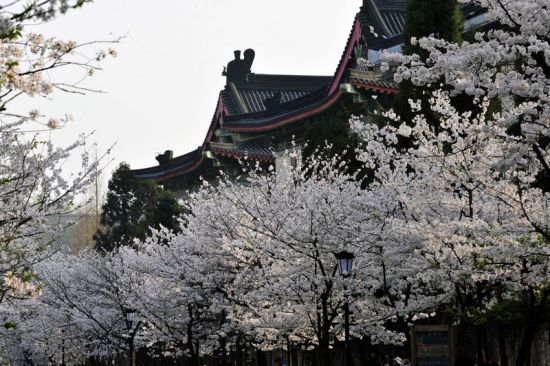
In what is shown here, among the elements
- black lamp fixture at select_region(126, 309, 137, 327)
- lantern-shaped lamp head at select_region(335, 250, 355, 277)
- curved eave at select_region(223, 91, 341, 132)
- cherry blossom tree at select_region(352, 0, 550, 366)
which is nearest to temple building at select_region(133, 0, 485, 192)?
curved eave at select_region(223, 91, 341, 132)

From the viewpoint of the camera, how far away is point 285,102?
194 ft

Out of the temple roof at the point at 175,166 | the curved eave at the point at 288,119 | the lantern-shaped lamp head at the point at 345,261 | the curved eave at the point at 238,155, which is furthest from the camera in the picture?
the temple roof at the point at 175,166

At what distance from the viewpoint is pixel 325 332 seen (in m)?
25.8

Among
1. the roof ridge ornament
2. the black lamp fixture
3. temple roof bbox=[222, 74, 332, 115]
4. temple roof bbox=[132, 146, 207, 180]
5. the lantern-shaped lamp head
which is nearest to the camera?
the lantern-shaped lamp head

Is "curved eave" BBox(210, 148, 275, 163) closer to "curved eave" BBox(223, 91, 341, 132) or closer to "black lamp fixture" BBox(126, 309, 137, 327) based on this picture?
"curved eave" BBox(223, 91, 341, 132)

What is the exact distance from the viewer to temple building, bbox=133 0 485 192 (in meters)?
46.3

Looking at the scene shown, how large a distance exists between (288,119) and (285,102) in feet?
12.5

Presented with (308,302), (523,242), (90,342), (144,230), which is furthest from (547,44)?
(144,230)

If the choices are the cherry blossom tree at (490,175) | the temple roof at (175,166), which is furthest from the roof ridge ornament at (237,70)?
the cherry blossom tree at (490,175)

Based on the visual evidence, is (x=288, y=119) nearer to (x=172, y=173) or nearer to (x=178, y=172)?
(x=178, y=172)

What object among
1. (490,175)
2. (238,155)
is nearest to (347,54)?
(238,155)

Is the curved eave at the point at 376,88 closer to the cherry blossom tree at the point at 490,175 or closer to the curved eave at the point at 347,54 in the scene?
the curved eave at the point at 347,54

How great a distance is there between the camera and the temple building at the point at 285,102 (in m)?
46.3

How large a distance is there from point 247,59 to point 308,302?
171 feet
